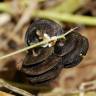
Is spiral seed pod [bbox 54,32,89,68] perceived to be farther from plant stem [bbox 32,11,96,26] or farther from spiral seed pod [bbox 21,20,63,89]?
plant stem [bbox 32,11,96,26]

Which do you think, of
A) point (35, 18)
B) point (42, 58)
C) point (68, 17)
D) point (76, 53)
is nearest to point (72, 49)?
point (76, 53)

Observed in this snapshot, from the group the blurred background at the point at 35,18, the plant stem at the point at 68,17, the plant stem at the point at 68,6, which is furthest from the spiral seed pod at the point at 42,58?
the plant stem at the point at 68,6

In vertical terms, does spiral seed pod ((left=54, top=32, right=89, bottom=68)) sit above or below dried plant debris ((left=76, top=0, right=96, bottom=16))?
below

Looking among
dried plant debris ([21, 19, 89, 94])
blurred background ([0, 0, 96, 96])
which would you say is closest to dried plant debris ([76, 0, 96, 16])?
blurred background ([0, 0, 96, 96])

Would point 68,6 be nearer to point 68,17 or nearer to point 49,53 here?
point 68,17

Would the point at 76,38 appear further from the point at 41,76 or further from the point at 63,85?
the point at 63,85

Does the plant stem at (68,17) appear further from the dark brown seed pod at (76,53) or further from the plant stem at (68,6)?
the dark brown seed pod at (76,53)

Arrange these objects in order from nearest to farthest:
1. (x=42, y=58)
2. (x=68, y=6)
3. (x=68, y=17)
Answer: (x=42, y=58)
(x=68, y=17)
(x=68, y=6)

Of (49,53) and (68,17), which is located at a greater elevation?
(68,17)
